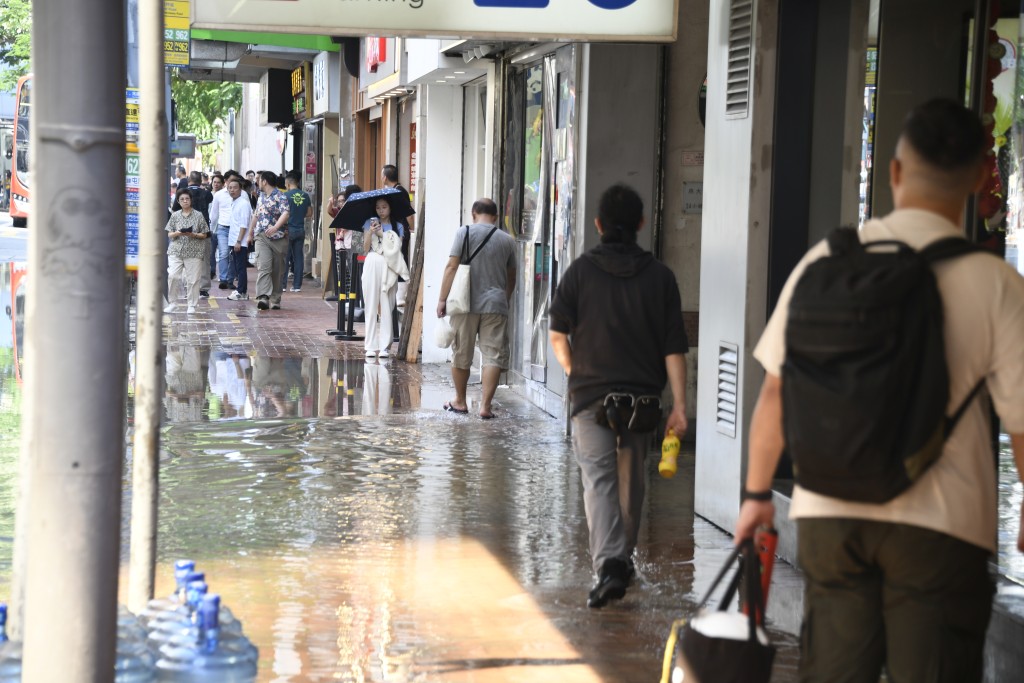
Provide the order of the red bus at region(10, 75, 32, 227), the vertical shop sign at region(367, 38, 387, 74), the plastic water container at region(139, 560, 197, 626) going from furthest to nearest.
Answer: the red bus at region(10, 75, 32, 227) < the vertical shop sign at region(367, 38, 387, 74) < the plastic water container at region(139, 560, 197, 626)

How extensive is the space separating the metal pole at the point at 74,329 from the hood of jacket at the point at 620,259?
318 cm

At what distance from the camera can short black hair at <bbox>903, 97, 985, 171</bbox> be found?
11.5 ft

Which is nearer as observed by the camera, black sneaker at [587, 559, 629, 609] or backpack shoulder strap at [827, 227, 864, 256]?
backpack shoulder strap at [827, 227, 864, 256]

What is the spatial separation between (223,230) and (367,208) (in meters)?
10.8

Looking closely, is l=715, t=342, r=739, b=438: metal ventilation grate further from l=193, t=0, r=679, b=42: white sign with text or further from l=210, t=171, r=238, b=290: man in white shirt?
l=210, t=171, r=238, b=290: man in white shirt

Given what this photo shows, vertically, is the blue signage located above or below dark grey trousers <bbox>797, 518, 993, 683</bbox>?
above

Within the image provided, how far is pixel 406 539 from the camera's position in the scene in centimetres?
788

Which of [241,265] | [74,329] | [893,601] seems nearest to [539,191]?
[74,329]

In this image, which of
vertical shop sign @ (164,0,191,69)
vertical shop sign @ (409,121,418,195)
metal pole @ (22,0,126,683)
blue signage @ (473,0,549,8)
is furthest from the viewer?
vertical shop sign @ (409,121,418,195)

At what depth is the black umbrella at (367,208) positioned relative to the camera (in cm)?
1593

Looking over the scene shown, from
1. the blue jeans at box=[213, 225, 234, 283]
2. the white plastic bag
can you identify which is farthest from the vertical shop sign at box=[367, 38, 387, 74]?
the white plastic bag

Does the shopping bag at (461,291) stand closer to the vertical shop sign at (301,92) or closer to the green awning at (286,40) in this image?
the green awning at (286,40)

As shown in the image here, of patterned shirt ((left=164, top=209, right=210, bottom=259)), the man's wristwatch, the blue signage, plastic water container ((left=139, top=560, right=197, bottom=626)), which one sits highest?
the blue signage

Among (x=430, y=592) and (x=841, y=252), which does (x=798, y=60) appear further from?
(x=841, y=252)
